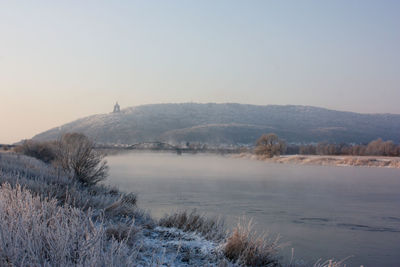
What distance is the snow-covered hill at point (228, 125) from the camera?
12412 cm

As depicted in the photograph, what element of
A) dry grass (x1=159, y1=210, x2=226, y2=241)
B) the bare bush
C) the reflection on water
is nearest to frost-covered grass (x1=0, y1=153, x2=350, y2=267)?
dry grass (x1=159, y1=210, x2=226, y2=241)

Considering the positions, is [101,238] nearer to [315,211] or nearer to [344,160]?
[315,211]

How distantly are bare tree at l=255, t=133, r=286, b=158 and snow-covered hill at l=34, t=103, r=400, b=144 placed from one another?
5389cm

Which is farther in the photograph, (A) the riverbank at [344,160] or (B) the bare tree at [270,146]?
(B) the bare tree at [270,146]

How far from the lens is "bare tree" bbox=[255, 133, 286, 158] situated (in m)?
62.3

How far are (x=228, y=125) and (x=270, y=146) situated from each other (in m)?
76.5

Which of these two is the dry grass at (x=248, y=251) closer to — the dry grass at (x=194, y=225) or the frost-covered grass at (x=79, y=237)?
the frost-covered grass at (x=79, y=237)

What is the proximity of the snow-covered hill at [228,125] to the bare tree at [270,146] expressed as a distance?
53.9 meters

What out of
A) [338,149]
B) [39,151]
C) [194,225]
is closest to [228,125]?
[338,149]

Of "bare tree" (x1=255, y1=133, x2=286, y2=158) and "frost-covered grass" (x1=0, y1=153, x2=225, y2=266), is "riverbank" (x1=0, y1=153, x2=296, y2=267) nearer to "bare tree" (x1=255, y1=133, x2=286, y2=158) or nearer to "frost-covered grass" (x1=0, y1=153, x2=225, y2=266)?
"frost-covered grass" (x1=0, y1=153, x2=225, y2=266)

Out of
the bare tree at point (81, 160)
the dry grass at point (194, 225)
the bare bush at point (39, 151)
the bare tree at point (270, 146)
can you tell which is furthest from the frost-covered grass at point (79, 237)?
the bare tree at point (270, 146)

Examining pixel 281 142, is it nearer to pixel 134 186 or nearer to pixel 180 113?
pixel 134 186

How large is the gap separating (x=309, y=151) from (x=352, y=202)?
54.7 m

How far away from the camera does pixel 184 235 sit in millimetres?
6879
